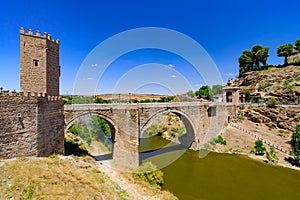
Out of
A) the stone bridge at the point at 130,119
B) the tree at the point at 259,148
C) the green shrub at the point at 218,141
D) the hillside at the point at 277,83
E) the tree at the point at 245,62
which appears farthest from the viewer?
the tree at the point at 245,62

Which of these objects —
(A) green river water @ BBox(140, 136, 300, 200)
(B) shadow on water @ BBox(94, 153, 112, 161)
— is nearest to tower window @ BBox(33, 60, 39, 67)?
(B) shadow on water @ BBox(94, 153, 112, 161)

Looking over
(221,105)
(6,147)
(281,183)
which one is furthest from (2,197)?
(221,105)

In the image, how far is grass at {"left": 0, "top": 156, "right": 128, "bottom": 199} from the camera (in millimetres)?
5949

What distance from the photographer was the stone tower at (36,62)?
913 centimetres

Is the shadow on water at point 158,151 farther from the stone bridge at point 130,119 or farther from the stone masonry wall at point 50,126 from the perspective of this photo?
the stone masonry wall at point 50,126

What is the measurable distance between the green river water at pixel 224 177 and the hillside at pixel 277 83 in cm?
1504

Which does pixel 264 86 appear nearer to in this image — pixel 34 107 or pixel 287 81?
pixel 287 81

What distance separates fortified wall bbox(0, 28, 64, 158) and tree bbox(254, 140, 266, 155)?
19200mm

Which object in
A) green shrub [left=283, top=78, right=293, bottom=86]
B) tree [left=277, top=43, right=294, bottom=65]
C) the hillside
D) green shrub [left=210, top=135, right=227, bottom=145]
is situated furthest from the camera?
tree [left=277, top=43, right=294, bottom=65]

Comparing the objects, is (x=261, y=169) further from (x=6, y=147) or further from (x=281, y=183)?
(x=6, y=147)

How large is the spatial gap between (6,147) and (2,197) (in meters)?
2.37

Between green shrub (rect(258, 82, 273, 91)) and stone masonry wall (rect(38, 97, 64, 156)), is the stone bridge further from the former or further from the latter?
green shrub (rect(258, 82, 273, 91))

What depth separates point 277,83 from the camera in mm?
31094

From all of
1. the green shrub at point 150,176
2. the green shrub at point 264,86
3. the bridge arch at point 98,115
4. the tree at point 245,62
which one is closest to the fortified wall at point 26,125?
the bridge arch at point 98,115
